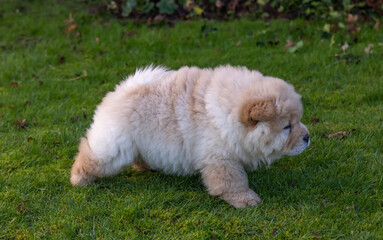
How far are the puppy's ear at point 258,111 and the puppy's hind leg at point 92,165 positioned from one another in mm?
1083

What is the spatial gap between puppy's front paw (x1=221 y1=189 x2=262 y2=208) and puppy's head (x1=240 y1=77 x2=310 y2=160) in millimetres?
355

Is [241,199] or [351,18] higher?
[351,18]

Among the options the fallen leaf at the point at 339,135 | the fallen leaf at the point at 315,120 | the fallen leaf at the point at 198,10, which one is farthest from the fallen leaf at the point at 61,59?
the fallen leaf at the point at 339,135

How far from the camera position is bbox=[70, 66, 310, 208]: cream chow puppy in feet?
12.1

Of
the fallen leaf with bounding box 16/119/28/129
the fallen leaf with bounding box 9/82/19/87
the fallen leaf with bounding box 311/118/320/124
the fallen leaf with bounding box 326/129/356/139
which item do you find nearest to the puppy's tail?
the fallen leaf with bounding box 16/119/28/129

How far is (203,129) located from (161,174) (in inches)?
33.4

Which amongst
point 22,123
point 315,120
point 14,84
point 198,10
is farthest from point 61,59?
point 315,120

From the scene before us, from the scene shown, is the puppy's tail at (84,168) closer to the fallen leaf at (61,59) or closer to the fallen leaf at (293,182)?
the fallen leaf at (293,182)

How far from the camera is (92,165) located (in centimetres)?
407

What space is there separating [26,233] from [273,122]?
2.09 meters

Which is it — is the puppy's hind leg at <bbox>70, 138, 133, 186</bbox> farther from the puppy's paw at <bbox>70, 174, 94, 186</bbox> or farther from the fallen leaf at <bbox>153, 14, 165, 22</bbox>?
the fallen leaf at <bbox>153, 14, 165, 22</bbox>

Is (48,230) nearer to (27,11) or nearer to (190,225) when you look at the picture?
(190,225)

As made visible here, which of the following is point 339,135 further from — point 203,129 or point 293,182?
point 203,129

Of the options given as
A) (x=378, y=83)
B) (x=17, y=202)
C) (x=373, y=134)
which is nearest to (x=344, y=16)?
(x=378, y=83)
